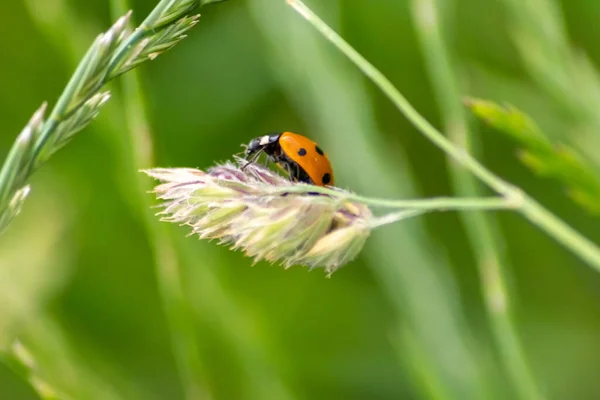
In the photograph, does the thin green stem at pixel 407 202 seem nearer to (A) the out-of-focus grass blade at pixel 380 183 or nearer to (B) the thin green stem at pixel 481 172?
(B) the thin green stem at pixel 481 172

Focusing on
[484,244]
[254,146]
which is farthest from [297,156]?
[484,244]

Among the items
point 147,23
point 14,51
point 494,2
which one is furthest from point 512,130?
point 14,51

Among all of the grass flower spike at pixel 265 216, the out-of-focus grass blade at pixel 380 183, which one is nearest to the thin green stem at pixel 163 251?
the grass flower spike at pixel 265 216

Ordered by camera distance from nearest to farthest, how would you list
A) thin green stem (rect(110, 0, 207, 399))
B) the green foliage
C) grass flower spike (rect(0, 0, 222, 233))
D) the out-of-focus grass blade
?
grass flower spike (rect(0, 0, 222, 233)) < the green foliage < thin green stem (rect(110, 0, 207, 399)) < the out-of-focus grass blade

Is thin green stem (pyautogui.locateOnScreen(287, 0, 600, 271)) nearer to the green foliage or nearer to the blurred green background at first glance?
the green foliage

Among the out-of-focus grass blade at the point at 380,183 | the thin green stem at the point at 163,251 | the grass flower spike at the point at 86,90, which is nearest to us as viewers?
the grass flower spike at the point at 86,90

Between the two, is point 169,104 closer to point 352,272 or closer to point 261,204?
point 352,272

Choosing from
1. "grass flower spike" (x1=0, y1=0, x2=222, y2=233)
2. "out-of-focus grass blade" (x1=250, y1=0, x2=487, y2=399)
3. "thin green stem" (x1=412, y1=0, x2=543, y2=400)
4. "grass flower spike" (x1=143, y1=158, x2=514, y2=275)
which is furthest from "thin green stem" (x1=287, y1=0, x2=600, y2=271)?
"out-of-focus grass blade" (x1=250, y1=0, x2=487, y2=399)
